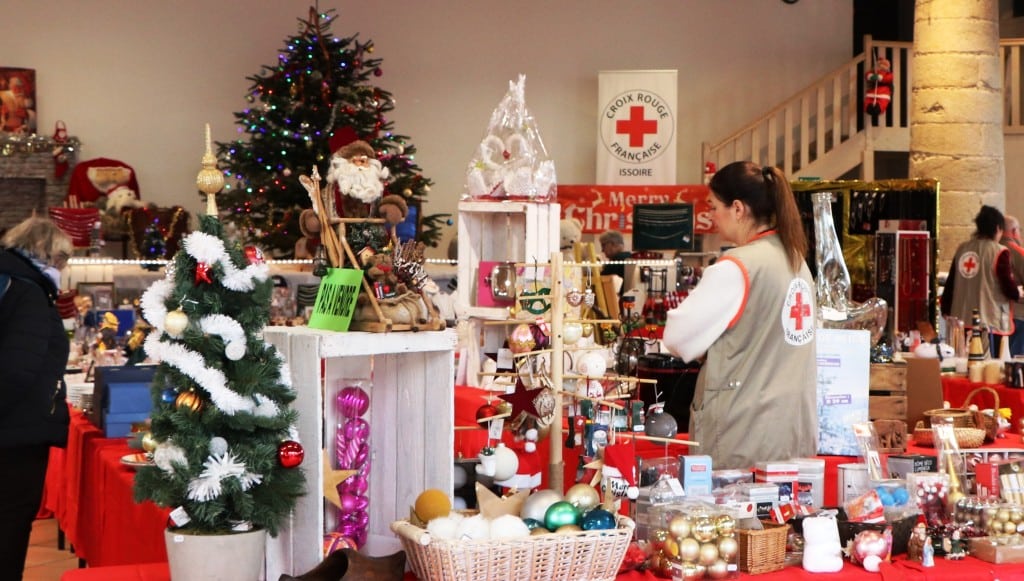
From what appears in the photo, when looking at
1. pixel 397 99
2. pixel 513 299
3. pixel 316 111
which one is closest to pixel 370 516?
pixel 513 299

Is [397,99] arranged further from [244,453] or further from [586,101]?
[244,453]

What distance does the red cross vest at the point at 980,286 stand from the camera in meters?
7.14

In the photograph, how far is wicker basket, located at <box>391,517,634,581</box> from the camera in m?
1.95

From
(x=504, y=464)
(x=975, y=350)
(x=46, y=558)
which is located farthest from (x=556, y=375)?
(x=46, y=558)

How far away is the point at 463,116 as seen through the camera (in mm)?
11664

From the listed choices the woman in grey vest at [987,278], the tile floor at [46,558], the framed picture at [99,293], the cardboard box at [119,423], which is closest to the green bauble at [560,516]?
the cardboard box at [119,423]

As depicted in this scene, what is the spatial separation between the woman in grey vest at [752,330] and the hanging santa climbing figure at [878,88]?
27.7 feet

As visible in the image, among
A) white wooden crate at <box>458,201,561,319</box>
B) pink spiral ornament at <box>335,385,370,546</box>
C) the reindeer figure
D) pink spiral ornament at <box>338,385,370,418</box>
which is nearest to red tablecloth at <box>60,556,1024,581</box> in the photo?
pink spiral ornament at <box>335,385,370,546</box>

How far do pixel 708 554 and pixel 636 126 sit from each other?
29.9 feet

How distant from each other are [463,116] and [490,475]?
934cm

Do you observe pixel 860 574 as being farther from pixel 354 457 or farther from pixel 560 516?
pixel 354 457

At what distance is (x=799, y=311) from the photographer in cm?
282

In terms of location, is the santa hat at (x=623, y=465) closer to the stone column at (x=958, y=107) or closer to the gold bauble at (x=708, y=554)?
the gold bauble at (x=708, y=554)

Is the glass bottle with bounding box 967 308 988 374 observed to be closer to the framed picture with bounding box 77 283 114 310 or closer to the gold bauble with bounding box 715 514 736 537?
the gold bauble with bounding box 715 514 736 537
